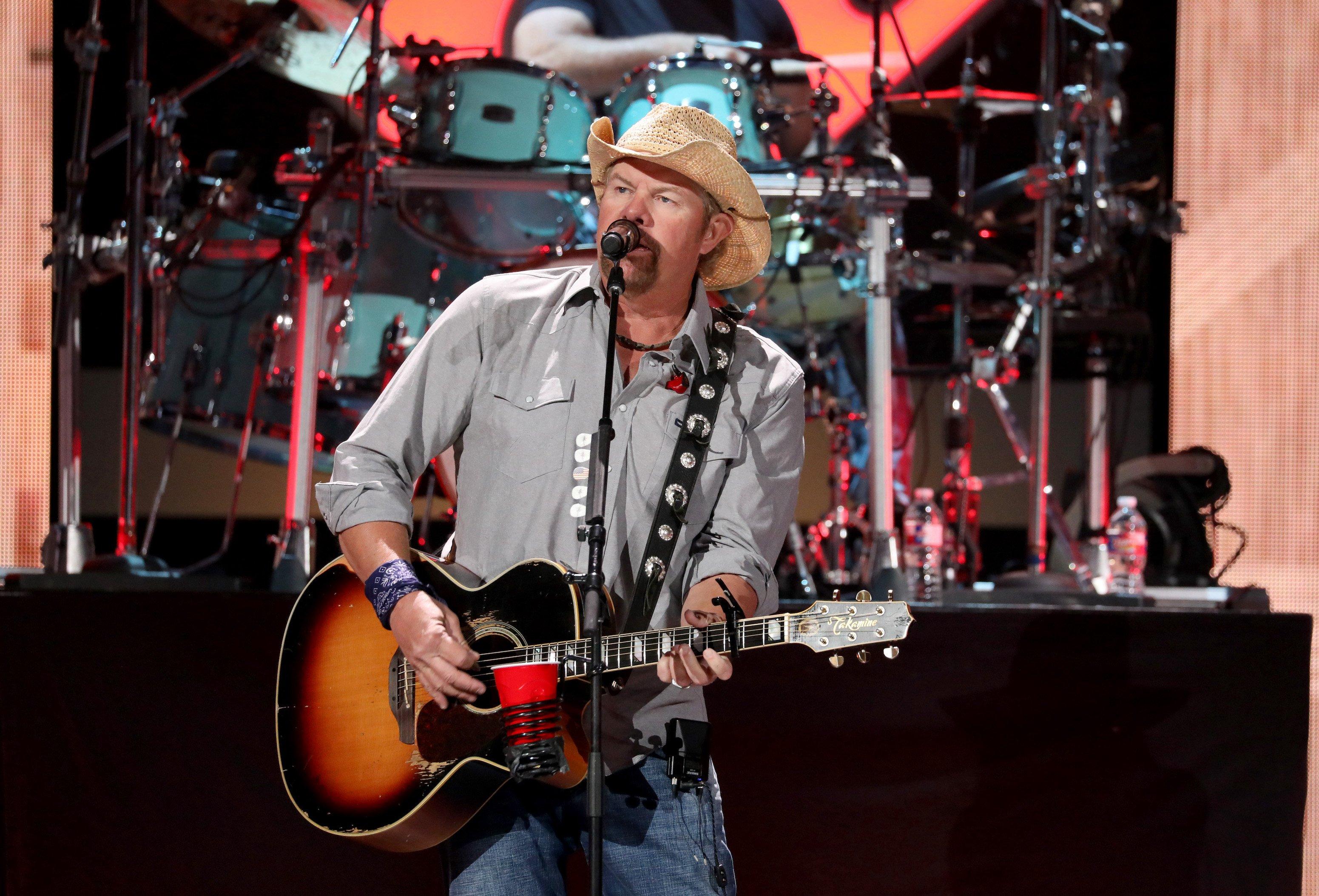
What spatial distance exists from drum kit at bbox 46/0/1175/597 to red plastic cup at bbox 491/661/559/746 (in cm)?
221

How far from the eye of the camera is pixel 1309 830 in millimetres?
4707

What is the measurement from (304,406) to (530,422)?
2507 mm

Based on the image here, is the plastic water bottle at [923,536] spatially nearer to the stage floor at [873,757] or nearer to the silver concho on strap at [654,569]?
the stage floor at [873,757]

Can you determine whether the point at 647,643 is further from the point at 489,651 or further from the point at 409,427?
the point at 409,427

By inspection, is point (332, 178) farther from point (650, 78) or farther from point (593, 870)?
point (593, 870)

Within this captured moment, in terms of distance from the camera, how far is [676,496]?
244cm

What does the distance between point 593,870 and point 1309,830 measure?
370 centimetres

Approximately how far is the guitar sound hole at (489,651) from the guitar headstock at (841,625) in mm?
527

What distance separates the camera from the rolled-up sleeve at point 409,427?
2.35 meters

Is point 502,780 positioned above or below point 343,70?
below

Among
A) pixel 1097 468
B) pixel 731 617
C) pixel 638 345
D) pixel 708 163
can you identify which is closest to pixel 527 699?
pixel 731 617

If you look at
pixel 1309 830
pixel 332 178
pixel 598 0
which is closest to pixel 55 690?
pixel 332 178

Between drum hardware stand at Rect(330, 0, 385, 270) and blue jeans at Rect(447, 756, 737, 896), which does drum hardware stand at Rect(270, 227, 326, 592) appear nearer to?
drum hardware stand at Rect(330, 0, 385, 270)

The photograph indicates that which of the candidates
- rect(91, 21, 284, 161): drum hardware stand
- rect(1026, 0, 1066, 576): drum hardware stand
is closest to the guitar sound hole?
rect(1026, 0, 1066, 576): drum hardware stand
